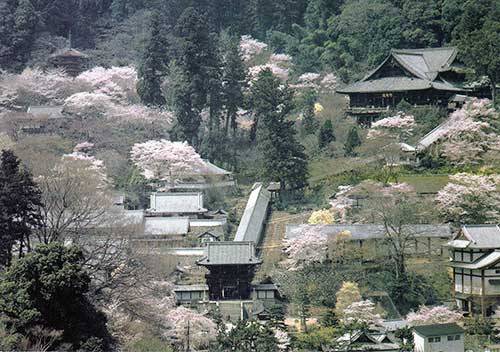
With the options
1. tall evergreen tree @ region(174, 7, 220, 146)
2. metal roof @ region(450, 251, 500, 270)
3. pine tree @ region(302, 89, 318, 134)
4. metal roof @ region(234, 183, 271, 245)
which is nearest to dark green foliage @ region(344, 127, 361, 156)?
pine tree @ region(302, 89, 318, 134)

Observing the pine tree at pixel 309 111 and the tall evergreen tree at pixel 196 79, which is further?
the pine tree at pixel 309 111

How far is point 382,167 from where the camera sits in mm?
43969

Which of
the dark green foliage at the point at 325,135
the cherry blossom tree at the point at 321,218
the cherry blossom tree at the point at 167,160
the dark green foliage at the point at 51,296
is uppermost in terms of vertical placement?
the dark green foliage at the point at 325,135

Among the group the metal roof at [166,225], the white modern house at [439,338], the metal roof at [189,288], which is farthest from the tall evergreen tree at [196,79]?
the white modern house at [439,338]

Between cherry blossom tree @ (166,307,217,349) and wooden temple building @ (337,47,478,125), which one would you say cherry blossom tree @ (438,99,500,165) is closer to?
wooden temple building @ (337,47,478,125)

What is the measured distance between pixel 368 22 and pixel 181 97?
37.8 feet

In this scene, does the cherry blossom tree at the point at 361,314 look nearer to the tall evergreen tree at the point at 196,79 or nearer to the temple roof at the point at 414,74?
the temple roof at the point at 414,74

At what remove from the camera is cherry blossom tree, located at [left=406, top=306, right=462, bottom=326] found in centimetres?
3488

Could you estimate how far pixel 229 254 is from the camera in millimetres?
37500

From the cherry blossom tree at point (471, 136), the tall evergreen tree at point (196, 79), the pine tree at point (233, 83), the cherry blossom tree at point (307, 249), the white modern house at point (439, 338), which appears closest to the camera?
the white modern house at point (439, 338)

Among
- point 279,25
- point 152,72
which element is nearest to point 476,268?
point 152,72

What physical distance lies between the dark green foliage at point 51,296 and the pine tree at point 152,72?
24.8 m

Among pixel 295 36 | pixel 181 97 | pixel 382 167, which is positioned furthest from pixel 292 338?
pixel 295 36

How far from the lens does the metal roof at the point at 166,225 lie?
137ft
